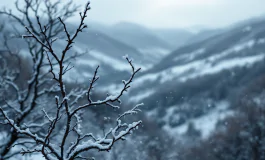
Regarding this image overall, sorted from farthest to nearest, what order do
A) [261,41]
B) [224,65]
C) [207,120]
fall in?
[261,41]
[224,65]
[207,120]

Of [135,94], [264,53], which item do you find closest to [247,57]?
[264,53]

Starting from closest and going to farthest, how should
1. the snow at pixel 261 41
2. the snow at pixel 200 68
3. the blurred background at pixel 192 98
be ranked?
the blurred background at pixel 192 98 < the snow at pixel 200 68 < the snow at pixel 261 41

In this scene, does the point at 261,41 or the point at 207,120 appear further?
the point at 261,41

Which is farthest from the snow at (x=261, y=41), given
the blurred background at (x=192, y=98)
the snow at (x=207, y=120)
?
the snow at (x=207, y=120)

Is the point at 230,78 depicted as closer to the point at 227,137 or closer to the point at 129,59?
the point at 227,137

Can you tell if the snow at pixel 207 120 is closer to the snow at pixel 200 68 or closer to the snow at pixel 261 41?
the snow at pixel 200 68

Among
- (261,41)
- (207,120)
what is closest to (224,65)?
(261,41)

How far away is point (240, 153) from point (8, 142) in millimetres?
39476

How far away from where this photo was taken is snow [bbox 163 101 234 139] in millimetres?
81975

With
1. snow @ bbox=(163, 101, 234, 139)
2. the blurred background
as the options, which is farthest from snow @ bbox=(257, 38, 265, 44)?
snow @ bbox=(163, 101, 234, 139)

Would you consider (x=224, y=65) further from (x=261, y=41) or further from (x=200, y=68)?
(x=261, y=41)

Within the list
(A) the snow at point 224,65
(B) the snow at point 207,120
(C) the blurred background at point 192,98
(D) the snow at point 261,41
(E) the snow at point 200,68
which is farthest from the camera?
(D) the snow at point 261,41

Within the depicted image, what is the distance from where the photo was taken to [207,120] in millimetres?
89875

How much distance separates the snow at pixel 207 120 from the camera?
8197 cm
